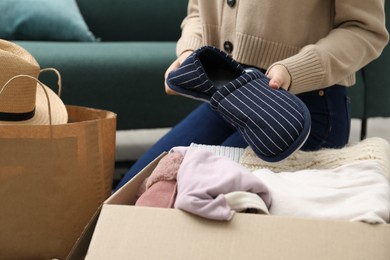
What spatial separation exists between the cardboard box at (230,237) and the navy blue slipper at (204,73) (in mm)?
277

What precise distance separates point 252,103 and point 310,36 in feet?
0.95

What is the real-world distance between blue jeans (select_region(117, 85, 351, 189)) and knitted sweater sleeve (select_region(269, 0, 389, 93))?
0.05 m

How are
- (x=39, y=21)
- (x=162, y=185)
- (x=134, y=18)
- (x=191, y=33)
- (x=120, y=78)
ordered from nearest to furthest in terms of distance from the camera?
(x=162, y=185)
(x=191, y=33)
(x=120, y=78)
(x=39, y=21)
(x=134, y=18)

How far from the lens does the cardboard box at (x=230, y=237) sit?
2.18 ft

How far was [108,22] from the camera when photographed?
8.16 feet

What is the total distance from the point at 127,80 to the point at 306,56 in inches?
40.8

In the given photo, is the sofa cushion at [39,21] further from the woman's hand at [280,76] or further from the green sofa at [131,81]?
the woman's hand at [280,76]

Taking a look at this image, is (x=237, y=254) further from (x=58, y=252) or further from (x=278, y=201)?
(x=58, y=252)

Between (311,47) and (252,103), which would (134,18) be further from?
(252,103)

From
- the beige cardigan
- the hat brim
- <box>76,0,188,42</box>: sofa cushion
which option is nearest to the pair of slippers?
the beige cardigan

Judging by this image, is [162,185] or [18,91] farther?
[18,91]

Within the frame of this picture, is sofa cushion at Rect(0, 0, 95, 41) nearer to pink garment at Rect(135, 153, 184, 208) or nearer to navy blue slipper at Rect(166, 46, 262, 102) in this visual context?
navy blue slipper at Rect(166, 46, 262, 102)

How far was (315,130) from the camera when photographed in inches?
43.4

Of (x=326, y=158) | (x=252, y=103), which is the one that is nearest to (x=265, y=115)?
(x=252, y=103)
